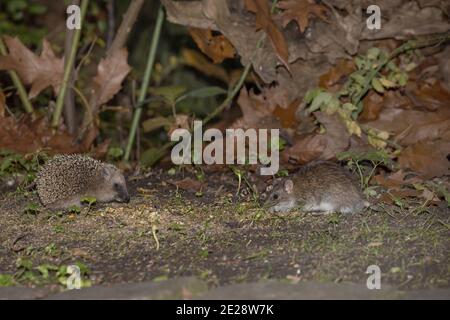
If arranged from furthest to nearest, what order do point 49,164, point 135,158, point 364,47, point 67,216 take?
point 135,158 → point 364,47 → point 49,164 → point 67,216

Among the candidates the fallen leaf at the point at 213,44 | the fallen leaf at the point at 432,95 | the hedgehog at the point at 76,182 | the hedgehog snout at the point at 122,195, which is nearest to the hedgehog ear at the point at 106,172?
the hedgehog at the point at 76,182

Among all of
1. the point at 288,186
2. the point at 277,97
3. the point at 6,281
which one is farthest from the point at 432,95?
the point at 6,281

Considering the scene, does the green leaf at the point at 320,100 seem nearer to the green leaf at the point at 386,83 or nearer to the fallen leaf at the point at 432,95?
the green leaf at the point at 386,83

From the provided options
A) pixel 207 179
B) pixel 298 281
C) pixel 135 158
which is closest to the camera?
pixel 298 281

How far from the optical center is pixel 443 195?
268 inches

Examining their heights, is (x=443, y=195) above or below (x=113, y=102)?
below

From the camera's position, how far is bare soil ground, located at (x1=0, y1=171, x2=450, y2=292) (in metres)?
5.21

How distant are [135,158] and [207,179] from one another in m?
2.61

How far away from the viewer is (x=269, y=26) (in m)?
7.78

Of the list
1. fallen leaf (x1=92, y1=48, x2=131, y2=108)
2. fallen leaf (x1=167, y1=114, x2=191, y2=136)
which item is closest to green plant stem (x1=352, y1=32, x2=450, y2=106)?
fallen leaf (x1=167, y1=114, x2=191, y2=136)

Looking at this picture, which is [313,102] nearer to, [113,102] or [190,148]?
[190,148]

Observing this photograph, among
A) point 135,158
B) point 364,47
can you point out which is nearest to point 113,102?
point 135,158

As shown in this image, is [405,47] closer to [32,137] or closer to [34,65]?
[34,65]

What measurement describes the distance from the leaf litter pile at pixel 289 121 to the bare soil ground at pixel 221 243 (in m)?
0.03
